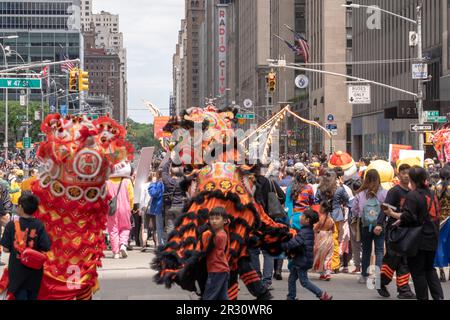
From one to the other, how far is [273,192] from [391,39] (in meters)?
49.2

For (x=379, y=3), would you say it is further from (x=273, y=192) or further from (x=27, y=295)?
(x=27, y=295)

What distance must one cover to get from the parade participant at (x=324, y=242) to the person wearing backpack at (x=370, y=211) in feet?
2.08

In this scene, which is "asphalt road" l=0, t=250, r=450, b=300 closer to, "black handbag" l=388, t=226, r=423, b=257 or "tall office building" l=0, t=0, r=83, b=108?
"black handbag" l=388, t=226, r=423, b=257

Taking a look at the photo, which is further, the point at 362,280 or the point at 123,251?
the point at 123,251

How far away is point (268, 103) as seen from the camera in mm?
110562

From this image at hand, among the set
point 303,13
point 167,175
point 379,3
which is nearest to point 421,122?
point 167,175

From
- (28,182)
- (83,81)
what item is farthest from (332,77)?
(28,182)

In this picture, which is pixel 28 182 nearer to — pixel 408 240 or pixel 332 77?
pixel 408 240

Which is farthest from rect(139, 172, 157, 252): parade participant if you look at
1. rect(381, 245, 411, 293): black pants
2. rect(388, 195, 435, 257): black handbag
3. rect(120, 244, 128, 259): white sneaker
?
rect(388, 195, 435, 257): black handbag

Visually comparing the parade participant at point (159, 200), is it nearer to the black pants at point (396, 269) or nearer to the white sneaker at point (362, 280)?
the white sneaker at point (362, 280)

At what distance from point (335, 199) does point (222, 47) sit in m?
166

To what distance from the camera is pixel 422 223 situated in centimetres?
1011

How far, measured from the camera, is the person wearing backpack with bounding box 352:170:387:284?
41.5 feet
